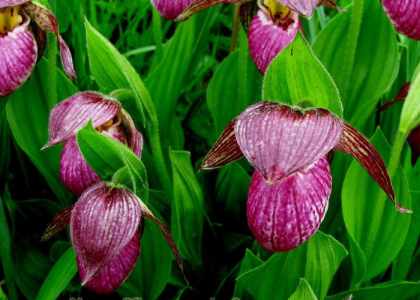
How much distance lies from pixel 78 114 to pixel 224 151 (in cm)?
31

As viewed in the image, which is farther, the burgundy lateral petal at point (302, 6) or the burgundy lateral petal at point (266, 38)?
the burgundy lateral petal at point (266, 38)

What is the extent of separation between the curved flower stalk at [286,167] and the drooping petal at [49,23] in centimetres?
55

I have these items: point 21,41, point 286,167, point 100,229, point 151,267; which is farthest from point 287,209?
point 21,41

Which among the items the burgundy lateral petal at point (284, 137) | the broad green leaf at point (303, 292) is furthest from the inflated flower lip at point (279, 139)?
the broad green leaf at point (303, 292)

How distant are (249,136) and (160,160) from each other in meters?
0.54

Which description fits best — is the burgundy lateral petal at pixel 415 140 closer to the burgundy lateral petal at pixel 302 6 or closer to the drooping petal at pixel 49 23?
the burgundy lateral petal at pixel 302 6

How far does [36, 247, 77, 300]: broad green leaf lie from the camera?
4.16ft

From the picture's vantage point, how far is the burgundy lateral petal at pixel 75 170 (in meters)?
1.22

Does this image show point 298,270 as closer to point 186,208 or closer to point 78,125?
point 186,208

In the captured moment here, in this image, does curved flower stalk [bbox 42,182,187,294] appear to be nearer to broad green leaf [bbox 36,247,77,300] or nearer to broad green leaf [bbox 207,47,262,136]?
broad green leaf [bbox 36,247,77,300]

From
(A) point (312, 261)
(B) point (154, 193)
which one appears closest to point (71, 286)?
(B) point (154, 193)

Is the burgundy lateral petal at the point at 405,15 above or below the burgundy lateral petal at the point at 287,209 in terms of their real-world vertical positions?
above

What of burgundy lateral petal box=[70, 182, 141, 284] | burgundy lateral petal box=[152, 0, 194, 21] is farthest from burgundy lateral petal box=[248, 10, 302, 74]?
burgundy lateral petal box=[70, 182, 141, 284]

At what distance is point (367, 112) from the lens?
4.81ft
